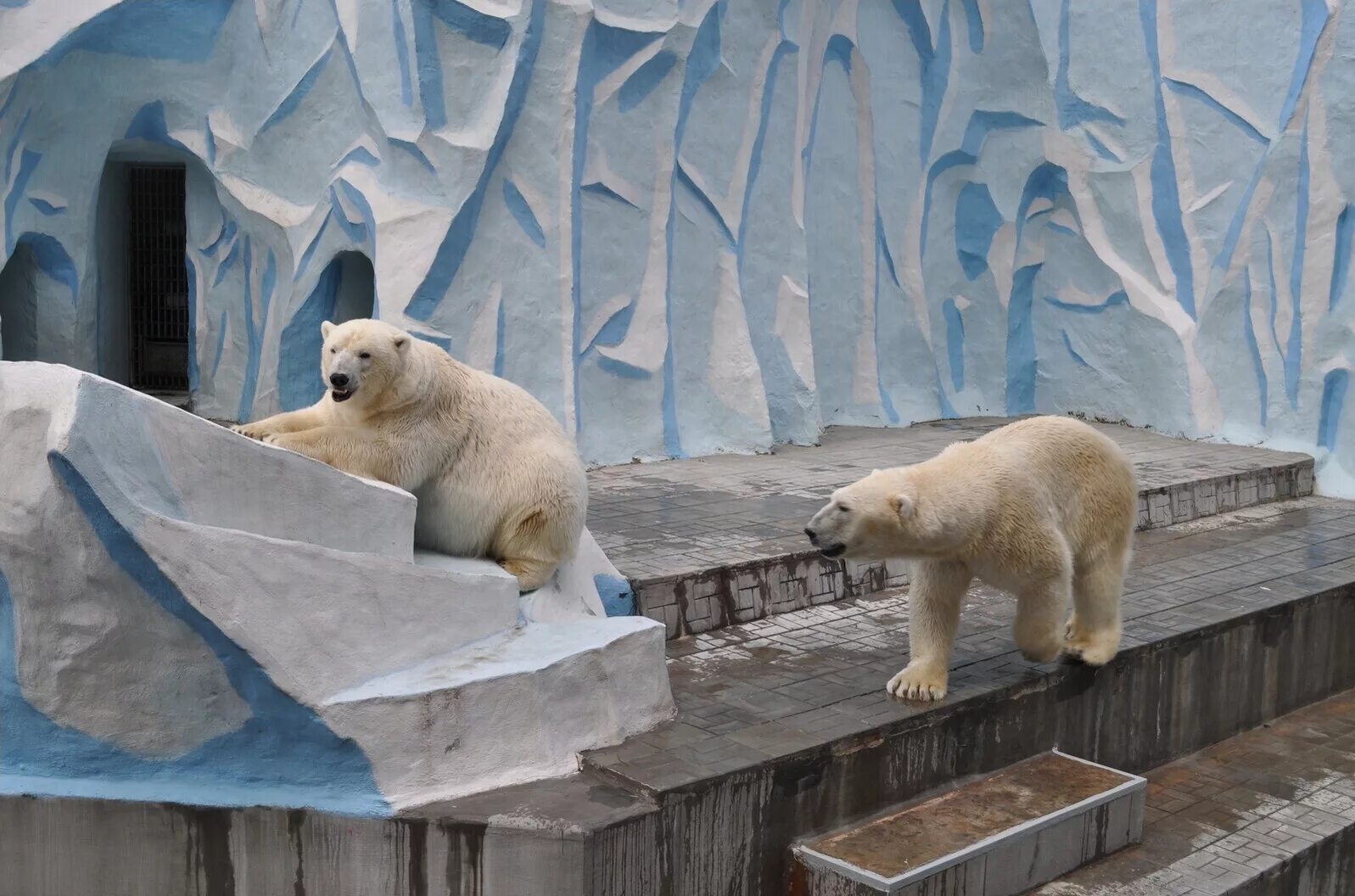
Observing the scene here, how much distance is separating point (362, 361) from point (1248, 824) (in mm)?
3579

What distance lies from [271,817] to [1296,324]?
329 inches

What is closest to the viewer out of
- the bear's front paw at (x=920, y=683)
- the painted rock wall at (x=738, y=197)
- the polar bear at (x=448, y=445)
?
the polar bear at (x=448, y=445)

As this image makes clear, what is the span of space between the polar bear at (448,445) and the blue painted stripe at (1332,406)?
22.6ft

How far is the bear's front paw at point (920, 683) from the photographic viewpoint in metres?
4.57

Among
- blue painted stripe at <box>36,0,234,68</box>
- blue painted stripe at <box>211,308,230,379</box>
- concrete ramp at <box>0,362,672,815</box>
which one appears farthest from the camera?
blue painted stripe at <box>211,308,230,379</box>

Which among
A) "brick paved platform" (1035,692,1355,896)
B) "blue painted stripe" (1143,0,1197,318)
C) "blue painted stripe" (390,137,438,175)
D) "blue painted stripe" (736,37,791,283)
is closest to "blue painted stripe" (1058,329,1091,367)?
"blue painted stripe" (1143,0,1197,318)

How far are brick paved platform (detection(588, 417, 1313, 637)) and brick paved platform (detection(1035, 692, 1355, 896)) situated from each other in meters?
1.72

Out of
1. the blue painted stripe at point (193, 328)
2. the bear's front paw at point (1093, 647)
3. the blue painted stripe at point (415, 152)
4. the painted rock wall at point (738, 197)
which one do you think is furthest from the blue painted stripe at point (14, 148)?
the bear's front paw at point (1093, 647)

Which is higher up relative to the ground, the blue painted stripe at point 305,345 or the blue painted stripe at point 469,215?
the blue painted stripe at point 469,215

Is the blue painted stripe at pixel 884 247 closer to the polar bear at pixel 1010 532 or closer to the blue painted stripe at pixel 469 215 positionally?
the blue painted stripe at pixel 469 215

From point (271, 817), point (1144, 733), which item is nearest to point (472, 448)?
point (271, 817)

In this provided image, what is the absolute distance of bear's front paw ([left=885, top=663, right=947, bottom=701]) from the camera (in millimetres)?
4570

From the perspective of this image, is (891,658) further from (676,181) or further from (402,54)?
(402,54)

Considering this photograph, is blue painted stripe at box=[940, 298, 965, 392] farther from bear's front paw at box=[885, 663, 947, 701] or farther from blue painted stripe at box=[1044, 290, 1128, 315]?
bear's front paw at box=[885, 663, 947, 701]
